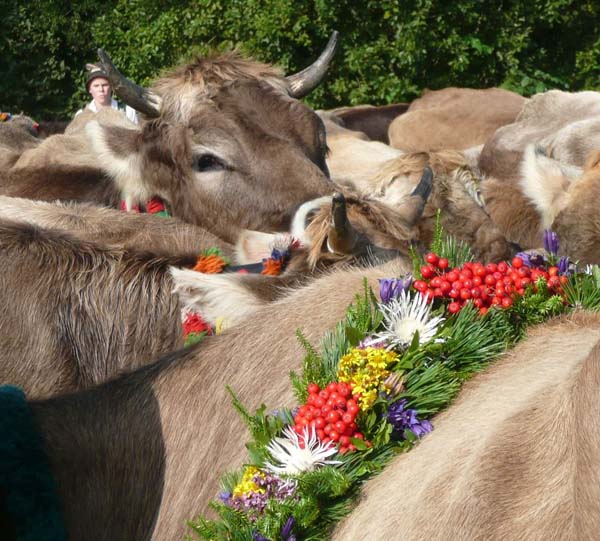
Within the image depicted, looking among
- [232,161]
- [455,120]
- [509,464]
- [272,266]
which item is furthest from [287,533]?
[455,120]

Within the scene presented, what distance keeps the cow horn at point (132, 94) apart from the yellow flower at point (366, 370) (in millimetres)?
4143

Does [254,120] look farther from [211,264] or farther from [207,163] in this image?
[211,264]

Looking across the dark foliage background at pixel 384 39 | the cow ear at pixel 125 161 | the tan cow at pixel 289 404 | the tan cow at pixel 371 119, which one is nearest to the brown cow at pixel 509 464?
the tan cow at pixel 289 404

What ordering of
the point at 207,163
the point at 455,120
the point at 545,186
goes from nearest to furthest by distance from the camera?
the point at 207,163, the point at 545,186, the point at 455,120

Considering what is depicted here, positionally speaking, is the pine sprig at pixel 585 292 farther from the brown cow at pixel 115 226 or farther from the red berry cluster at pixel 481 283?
the brown cow at pixel 115 226

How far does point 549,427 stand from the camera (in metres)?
1.83

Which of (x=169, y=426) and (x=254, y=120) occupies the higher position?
(x=254, y=120)

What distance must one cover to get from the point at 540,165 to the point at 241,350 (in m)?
4.32

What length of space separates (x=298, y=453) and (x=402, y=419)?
0.25 m

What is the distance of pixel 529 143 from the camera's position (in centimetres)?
845

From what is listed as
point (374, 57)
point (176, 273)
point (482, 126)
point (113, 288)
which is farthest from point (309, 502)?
point (374, 57)

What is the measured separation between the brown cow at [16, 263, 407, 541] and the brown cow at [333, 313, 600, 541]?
44 cm

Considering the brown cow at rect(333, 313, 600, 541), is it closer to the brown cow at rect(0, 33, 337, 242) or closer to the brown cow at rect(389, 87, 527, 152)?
the brown cow at rect(0, 33, 337, 242)

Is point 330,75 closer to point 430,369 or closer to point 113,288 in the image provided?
point 113,288
